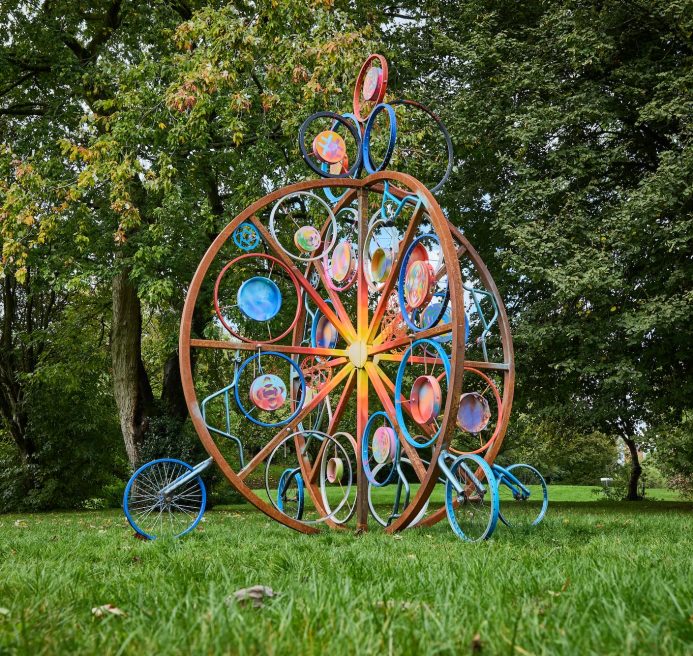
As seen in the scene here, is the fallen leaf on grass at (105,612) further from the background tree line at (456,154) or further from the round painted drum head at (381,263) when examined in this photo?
the background tree line at (456,154)

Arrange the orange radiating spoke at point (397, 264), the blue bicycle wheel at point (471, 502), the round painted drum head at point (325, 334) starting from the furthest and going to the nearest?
the round painted drum head at point (325, 334) → the orange radiating spoke at point (397, 264) → the blue bicycle wheel at point (471, 502)

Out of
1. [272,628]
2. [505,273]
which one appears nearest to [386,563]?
[272,628]

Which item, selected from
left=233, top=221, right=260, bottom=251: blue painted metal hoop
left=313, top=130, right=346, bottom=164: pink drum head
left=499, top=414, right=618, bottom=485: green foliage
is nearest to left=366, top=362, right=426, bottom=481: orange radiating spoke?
left=233, top=221, right=260, bottom=251: blue painted metal hoop

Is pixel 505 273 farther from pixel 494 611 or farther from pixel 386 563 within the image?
pixel 494 611

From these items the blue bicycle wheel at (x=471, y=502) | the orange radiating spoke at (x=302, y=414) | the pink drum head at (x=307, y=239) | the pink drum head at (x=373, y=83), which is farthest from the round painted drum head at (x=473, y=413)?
the pink drum head at (x=373, y=83)

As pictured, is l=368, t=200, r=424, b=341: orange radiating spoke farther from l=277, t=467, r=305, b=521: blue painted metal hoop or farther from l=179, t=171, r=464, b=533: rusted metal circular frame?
l=277, t=467, r=305, b=521: blue painted metal hoop

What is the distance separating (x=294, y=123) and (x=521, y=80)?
4.38m

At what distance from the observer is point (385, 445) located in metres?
7.11

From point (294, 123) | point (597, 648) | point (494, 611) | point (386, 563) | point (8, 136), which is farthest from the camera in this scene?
point (8, 136)

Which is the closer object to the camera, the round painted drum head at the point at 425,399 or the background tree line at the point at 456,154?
the round painted drum head at the point at 425,399

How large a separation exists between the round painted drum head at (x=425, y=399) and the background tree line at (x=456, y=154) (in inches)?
222

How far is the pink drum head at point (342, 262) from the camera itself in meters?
7.70

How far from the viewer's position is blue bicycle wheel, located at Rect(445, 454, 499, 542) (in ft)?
18.9

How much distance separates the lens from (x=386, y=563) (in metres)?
3.73
